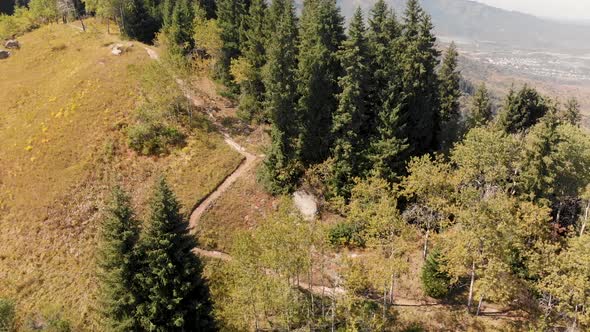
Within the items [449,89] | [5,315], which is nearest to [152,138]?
[5,315]

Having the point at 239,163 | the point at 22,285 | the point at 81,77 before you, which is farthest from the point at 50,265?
the point at 81,77

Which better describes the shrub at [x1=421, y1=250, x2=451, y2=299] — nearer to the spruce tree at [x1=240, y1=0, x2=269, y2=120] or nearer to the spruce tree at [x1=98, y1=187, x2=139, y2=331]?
the spruce tree at [x1=98, y1=187, x2=139, y2=331]

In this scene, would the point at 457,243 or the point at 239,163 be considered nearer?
the point at 457,243

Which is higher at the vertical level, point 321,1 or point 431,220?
point 321,1

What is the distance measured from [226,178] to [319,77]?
1913cm

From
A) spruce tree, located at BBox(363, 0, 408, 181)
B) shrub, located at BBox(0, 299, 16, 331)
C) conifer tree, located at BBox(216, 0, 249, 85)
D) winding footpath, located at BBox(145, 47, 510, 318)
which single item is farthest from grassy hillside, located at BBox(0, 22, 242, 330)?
spruce tree, located at BBox(363, 0, 408, 181)

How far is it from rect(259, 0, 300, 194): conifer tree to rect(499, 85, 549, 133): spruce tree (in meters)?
31.3

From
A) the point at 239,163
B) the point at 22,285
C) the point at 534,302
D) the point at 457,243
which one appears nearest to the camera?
the point at 457,243

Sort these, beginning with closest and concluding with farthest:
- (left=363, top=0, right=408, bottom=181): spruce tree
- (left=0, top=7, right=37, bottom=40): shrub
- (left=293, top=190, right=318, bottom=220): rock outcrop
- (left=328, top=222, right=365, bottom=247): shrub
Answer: (left=328, top=222, right=365, bottom=247): shrub < (left=363, top=0, right=408, bottom=181): spruce tree < (left=293, top=190, right=318, bottom=220): rock outcrop < (left=0, top=7, right=37, bottom=40): shrub

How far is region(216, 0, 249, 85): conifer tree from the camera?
7012cm

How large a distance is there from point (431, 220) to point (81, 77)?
64.7 metres

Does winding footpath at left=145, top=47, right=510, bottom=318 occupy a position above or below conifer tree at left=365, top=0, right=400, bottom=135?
below

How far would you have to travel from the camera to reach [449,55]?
222 ft

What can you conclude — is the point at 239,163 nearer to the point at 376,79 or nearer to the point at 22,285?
the point at 376,79
